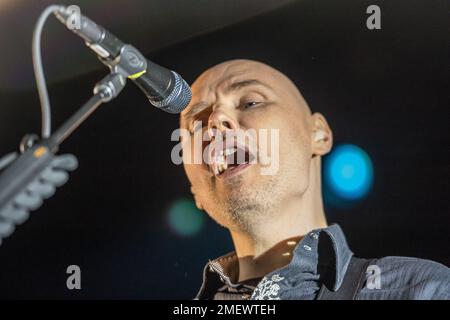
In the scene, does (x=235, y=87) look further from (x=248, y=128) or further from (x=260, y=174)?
(x=260, y=174)

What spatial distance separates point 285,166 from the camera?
1.57 metres

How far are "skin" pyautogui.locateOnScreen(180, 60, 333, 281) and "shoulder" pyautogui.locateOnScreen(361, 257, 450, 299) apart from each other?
22cm

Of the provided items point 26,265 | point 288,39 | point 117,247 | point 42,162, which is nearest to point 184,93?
point 42,162

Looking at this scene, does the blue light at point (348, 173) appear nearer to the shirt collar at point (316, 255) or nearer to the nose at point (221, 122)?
the shirt collar at point (316, 255)

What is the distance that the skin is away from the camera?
1.55 m

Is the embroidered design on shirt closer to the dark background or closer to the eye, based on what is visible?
the dark background

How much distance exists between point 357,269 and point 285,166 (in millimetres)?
353

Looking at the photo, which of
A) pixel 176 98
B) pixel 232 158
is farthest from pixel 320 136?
pixel 176 98

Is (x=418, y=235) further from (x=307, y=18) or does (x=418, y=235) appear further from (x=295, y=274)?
(x=307, y=18)

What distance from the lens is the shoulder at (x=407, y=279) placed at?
4.46 ft

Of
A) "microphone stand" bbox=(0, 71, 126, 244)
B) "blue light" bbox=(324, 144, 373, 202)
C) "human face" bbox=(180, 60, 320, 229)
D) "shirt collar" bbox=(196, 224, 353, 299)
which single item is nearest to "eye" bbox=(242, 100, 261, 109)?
"human face" bbox=(180, 60, 320, 229)

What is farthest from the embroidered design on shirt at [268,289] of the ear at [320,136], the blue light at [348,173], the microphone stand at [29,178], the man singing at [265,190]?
the microphone stand at [29,178]

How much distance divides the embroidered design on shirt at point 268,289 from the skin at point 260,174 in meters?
0.05

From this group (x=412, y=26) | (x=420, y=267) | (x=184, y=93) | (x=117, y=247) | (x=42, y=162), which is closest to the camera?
(x=42, y=162)
